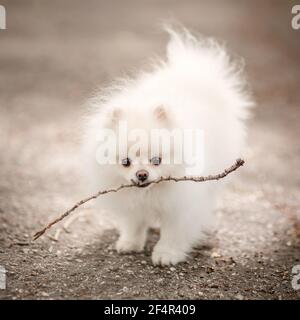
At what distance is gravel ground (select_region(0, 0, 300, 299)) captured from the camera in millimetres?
3289

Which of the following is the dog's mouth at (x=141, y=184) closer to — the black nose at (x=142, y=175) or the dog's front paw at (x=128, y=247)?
the black nose at (x=142, y=175)

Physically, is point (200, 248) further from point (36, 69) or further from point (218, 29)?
point (218, 29)

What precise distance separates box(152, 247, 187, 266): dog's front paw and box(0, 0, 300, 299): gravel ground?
6cm

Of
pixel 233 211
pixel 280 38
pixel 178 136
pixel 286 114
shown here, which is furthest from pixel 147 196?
pixel 280 38

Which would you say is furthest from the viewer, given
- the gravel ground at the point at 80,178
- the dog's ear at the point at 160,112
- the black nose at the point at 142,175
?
the gravel ground at the point at 80,178

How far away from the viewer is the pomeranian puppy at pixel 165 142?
2996 mm

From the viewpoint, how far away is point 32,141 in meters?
5.85

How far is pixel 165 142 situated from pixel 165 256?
0.94 meters
